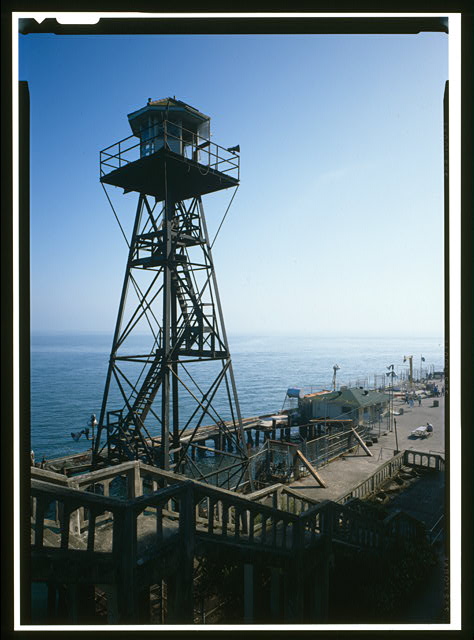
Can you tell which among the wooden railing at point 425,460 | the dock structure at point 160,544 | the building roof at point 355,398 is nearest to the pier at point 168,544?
the dock structure at point 160,544

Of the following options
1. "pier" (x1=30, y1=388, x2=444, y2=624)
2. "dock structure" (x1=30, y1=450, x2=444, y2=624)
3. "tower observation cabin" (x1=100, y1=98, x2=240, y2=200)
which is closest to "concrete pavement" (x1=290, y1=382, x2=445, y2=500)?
"pier" (x1=30, y1=388, x2=444, y2=624)

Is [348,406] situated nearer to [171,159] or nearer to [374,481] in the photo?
[374,481]

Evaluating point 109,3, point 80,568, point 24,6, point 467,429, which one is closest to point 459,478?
point 467,429

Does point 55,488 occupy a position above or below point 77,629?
above

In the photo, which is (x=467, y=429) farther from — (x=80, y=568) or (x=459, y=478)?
(x=80, y=568)

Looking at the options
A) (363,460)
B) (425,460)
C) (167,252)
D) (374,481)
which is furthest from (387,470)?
(167,252)

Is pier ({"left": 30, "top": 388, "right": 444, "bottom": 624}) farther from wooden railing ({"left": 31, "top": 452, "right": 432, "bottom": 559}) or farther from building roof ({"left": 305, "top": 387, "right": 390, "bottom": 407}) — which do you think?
building roof ({"left": 305, "top": 387, "right": 390, "bottom": 407})

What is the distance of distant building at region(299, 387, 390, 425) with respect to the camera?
1293 inches

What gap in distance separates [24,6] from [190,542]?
5.63 m

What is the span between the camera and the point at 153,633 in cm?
297

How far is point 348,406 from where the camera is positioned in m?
35.3

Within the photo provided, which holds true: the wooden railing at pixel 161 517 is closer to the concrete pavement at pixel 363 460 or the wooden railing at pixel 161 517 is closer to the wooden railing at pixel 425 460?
the concrete pavement at pixel 363 460

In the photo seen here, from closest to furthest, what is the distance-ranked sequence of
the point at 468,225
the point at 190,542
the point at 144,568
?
the point at 468,225
the point at 144,568
the point at 190,542

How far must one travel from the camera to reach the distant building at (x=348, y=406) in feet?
108
